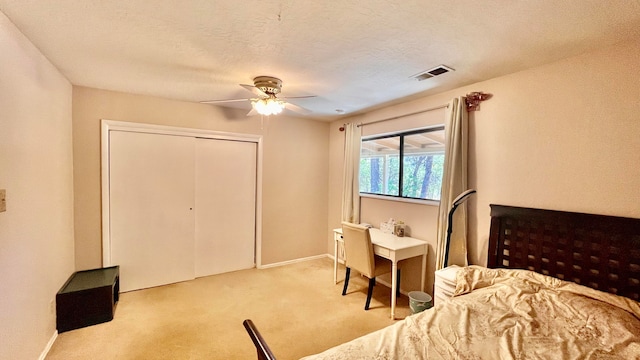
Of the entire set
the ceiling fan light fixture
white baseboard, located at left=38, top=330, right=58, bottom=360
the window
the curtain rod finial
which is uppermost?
the curtain rod finial

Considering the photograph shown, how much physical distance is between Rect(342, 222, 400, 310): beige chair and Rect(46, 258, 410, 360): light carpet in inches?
15.1

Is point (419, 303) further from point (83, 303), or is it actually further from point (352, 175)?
point (83, 303)

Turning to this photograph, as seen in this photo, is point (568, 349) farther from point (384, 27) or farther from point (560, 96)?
point (384, 27)

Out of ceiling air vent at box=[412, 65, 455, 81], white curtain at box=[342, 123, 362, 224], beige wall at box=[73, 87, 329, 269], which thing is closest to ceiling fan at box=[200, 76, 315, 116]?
ceiling air vent at box=[412, 65, 455, 81]

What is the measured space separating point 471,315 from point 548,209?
119 centimetres

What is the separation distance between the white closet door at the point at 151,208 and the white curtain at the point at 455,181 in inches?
122

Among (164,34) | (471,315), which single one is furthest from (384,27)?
(471,315)

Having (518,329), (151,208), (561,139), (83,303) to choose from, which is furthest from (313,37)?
(83,303)

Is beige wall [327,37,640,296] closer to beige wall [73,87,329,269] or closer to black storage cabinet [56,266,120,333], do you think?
beige wall [73,87,329,269]

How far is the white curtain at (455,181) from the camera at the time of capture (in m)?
2.62

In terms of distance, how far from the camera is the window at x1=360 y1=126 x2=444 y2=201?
3.10 m

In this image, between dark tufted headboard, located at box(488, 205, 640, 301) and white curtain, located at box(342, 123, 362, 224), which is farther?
white curtain, located at box(342, 123, 362, 224)

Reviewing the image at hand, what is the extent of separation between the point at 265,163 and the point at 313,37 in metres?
2.54

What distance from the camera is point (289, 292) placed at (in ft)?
10.8
